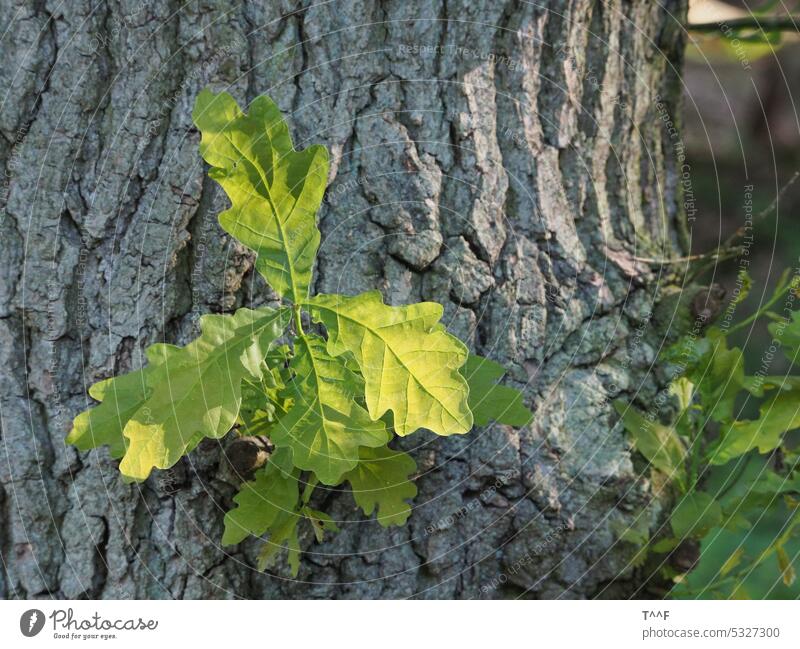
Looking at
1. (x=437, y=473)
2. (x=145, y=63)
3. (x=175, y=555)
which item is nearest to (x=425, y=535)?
(x=437, y=473)

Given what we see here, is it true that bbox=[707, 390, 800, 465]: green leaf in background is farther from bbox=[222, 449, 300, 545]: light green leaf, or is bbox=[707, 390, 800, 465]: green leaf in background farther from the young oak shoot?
bbox=[222, 449, 300, 545]: light green leaf

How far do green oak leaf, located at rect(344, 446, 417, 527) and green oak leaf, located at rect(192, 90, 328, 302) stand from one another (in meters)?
0.23

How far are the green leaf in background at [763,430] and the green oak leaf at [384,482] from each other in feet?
1.39

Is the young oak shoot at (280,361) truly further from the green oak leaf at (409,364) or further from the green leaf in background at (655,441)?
the green leaf in background at (655,441)

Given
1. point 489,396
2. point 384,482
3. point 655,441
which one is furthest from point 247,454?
point 655,441

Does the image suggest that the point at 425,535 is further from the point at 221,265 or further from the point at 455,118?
the point at 455,118

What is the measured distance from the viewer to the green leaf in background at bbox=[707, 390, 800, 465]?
3.58 ft

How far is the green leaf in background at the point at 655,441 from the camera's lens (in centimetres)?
110

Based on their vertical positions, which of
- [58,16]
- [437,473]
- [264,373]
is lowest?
[437,473]

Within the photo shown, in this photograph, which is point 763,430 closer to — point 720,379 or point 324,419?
point 720,379

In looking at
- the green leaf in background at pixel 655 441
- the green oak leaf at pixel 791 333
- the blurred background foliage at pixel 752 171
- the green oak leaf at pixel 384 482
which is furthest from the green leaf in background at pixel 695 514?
the blurred background foliage at pixel 752 171

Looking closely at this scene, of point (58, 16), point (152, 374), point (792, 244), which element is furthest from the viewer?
point (792, 244)

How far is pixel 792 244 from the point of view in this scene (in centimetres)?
271

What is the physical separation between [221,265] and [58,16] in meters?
0.35
